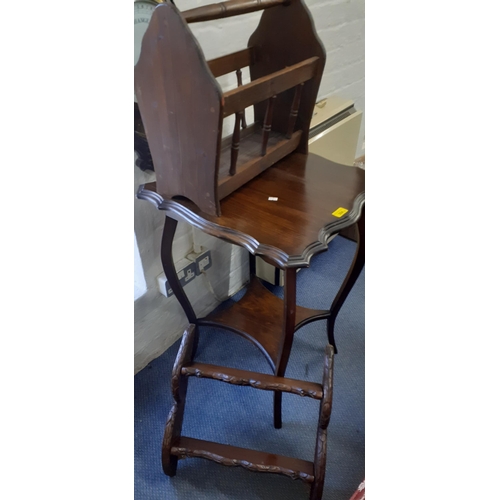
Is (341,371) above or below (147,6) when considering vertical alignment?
below

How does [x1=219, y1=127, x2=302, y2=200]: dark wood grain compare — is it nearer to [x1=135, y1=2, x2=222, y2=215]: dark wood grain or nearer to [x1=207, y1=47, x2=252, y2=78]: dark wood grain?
[x1=135, y1=2, x2=222, y2=215]: dark wood grain

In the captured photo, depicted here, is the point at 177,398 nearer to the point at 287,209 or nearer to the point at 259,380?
the point at 259,380

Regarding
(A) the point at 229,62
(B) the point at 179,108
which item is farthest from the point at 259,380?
(A) the point at 229,62

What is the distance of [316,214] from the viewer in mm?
925

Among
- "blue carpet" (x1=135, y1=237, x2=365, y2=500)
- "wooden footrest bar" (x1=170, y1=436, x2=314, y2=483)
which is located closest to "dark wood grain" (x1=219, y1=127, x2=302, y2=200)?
"wooden footrest bar" (x1=170, y1=436, x2=314, y2=483)

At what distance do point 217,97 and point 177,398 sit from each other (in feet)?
2.39

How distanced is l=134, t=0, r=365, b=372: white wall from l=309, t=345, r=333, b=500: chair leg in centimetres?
62

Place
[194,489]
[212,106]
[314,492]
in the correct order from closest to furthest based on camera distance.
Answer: [212,106] → [314,492] → [194,489]

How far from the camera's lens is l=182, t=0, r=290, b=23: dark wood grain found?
0.83m

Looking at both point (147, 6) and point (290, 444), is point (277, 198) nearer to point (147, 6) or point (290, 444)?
point (147, 6)

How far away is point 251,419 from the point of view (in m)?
1.34

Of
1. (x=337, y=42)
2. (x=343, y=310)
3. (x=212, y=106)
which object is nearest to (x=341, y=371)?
(x=343, y=310)

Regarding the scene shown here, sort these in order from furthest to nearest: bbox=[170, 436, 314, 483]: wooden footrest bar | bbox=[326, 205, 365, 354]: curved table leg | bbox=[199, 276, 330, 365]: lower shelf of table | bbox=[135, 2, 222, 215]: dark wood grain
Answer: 1. bbox=[199, 276, 330, 365]: lower shelf of table
2. bbox=[326, 205, 365, 354]: curved table leg
3. bbox=[170, 436, 314, 483]: wooden footrest bar
4. bbox=[135, 2, 222, 215]: dark wood grain

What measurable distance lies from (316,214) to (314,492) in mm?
670
